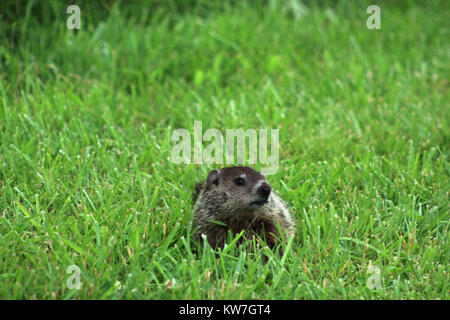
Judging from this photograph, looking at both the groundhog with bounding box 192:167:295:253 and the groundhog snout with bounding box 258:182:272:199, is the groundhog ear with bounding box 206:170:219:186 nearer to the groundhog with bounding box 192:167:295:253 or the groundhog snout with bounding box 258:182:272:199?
the groundhog with bounding box 192:167:295:253

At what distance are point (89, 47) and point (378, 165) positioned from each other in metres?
3.38

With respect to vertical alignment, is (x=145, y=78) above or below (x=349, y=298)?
above

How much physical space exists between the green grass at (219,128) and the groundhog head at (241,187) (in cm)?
30

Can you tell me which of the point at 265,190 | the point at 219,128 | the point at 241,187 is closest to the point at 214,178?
the point at 241,187

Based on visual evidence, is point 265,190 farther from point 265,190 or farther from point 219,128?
point 219,128

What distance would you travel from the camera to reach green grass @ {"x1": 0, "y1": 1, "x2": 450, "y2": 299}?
318 cm

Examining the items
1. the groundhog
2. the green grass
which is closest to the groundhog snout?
the groundhog

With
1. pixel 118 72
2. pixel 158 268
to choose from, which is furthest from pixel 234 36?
pixel 158 268

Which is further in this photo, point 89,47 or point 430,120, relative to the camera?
point 89,47

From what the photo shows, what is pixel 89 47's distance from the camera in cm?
591

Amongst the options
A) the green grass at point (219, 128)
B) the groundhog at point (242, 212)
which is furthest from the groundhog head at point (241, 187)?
the green grass at point (219, 128)

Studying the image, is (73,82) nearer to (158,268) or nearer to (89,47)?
(89,47)
